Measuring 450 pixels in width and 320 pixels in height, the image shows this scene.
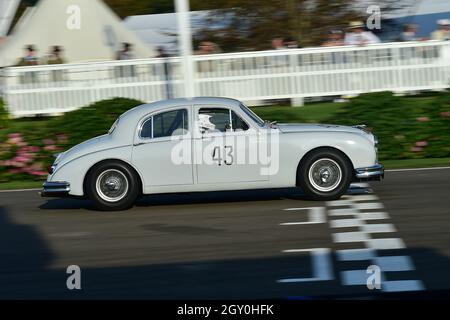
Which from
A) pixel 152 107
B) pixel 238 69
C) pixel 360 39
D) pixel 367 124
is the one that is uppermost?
pixel 360 39

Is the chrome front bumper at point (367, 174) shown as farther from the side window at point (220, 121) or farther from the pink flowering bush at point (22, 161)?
the pink flowering bush at point (22, 161)

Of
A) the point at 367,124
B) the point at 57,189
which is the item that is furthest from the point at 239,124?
the point at 367,124

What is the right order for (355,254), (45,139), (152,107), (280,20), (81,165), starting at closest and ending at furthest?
(355,254), (81,165), (152,107), (45,139), (280,20)

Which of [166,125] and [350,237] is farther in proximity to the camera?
[166,125]

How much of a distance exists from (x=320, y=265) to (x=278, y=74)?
1320cm

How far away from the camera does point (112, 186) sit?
1226cm

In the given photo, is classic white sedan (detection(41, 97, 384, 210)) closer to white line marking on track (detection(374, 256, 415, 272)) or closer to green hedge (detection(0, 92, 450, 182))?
white line marking on track (detection(374, 256, 415, 272))

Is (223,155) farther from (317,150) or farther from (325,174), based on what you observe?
(325,174)

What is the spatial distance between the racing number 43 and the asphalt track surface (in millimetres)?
627

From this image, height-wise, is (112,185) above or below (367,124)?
below

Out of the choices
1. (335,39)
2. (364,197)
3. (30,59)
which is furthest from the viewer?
(335,39)

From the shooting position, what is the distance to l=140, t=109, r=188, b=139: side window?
12188mm

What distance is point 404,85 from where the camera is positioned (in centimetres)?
2150
